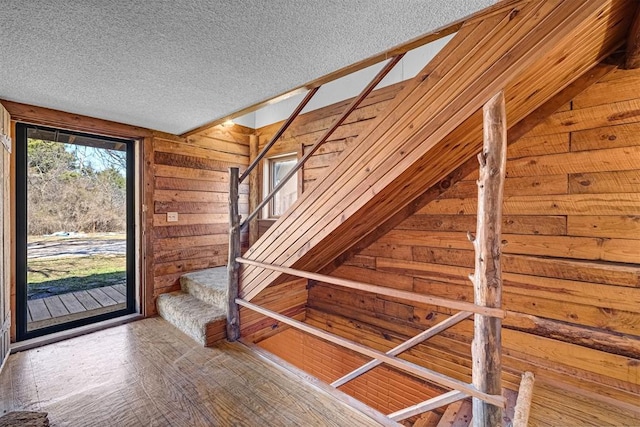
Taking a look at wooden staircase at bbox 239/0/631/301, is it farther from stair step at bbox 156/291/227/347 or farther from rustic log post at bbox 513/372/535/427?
rustic log post at bbox 513/372/535/427

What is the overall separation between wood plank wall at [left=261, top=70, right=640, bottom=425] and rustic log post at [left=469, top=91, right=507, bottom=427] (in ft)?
0.92

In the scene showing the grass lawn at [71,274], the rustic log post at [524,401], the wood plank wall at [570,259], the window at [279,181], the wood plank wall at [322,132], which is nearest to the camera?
the rustic log post at [524,401]

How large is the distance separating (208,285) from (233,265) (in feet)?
1.75

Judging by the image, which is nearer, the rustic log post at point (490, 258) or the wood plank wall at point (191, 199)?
the rustic log post at point (490, 258)

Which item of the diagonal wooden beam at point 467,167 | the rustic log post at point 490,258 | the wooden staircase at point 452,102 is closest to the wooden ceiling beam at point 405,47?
the wooden staircase at point 452,102

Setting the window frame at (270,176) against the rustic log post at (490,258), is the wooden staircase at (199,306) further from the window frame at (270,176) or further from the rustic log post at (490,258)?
the rustic log post at (490,258)

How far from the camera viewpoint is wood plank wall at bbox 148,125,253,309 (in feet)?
9.81

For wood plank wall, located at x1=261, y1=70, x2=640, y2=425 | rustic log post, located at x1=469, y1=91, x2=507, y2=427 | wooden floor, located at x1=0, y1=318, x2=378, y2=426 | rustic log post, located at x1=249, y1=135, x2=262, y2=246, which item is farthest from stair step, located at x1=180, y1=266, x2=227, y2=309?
rustic log post, located at x1=469, y1=91, x2=507, y2=427

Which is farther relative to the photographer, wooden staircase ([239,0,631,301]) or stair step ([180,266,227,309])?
stair step ([180,266,227,309])

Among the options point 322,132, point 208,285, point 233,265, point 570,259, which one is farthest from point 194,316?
point 570,259

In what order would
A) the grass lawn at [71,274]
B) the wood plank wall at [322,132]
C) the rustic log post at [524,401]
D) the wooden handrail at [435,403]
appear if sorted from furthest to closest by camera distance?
the wood plank wall at [322,132]
the grass lawn at [71,274]
the rustic log post at [524,401]
the wooden handrail at [435,403]

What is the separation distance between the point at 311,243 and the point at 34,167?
2562mm

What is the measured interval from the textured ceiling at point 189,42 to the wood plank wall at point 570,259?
1299mm

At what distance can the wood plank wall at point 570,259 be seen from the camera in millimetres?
1672
